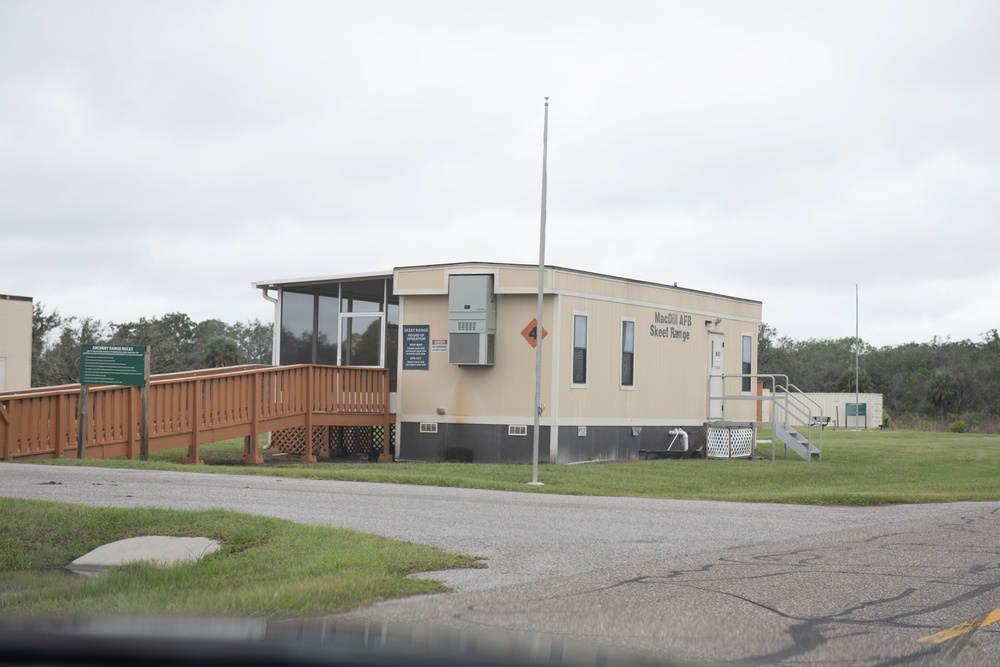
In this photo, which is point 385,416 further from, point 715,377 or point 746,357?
point 746,357

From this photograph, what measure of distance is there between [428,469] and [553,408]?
3774 millimetres

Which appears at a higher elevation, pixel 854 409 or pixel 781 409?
pixel 781 409

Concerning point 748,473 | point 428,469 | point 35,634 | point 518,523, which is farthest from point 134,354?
point 35,634

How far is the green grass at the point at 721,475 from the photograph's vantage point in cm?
1756

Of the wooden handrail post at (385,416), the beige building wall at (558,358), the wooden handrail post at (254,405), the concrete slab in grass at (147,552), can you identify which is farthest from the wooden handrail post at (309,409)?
the concrete slab in grass at (147,552)

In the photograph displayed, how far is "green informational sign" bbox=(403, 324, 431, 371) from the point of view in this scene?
25188 millimetres

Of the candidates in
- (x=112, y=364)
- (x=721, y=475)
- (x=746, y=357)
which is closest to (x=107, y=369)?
(x=112, y=364)

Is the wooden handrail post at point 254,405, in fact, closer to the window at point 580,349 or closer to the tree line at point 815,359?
the window at point 580,349

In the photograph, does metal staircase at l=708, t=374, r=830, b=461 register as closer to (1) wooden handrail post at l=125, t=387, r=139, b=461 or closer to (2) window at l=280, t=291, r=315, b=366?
(2) window at l=280, t=291, r=315, b=366

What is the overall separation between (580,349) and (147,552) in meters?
16.0

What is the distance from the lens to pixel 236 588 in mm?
8055

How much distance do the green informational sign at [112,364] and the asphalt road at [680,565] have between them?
Answer: 4242mm

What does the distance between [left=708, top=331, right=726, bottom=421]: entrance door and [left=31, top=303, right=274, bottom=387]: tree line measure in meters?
19.2

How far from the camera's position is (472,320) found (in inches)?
949
